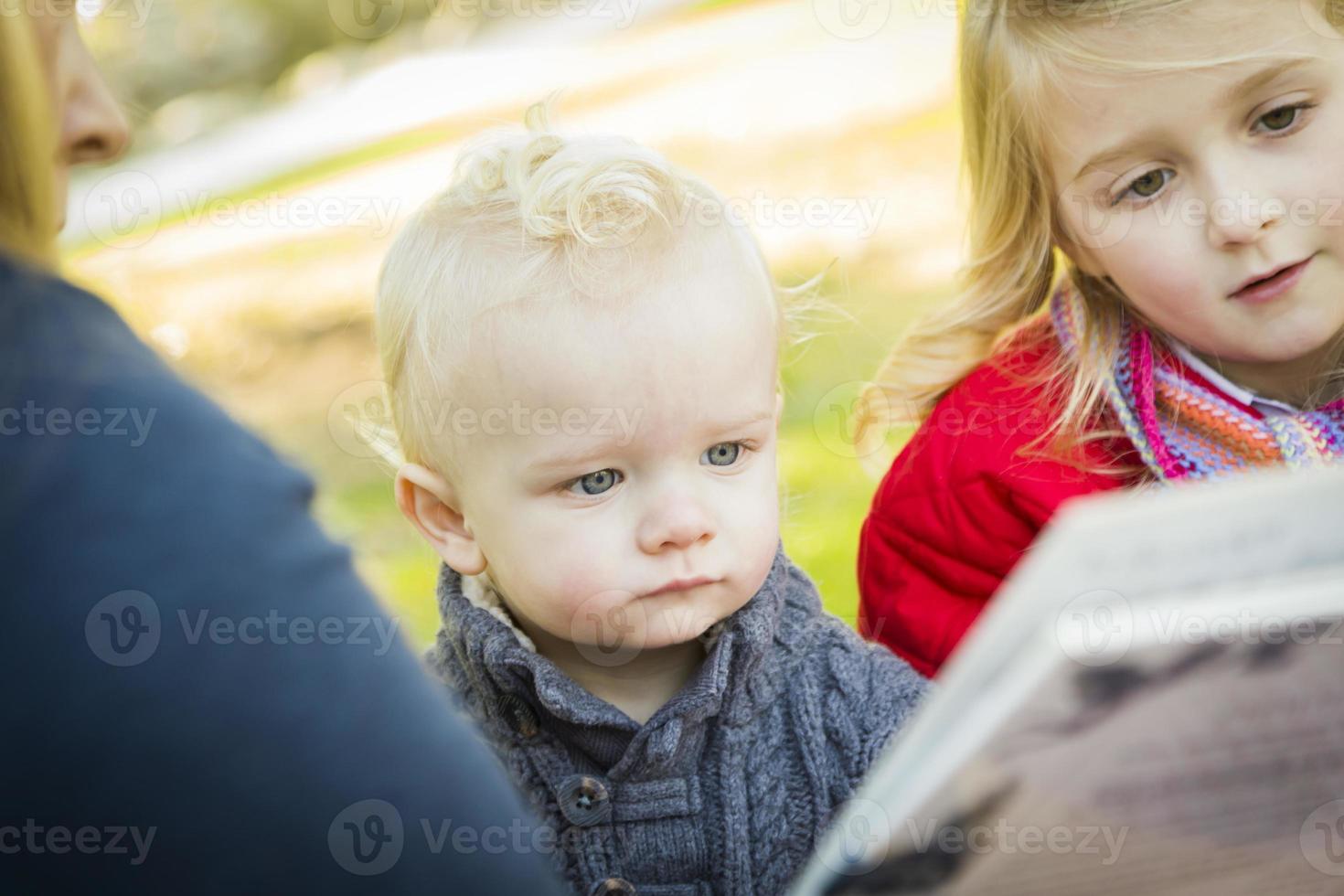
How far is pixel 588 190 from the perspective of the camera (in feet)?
5.73

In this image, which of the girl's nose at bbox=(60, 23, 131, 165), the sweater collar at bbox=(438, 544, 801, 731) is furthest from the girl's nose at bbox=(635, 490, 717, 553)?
the girl's nose at bbox=(60, 23, 131, 165)

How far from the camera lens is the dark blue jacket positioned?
92 centimetres

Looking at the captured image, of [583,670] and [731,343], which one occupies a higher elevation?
[731,343]

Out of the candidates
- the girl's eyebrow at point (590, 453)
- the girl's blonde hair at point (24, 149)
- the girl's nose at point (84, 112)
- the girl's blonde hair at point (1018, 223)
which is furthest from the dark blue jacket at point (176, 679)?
the girl's blonde hair at point (1018, 223)

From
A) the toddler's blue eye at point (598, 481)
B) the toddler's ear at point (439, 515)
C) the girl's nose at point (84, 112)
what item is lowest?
the toddler's ear at point (439, 515)

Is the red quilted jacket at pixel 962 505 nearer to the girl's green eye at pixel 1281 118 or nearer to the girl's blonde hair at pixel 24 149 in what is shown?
the girl's green eye at pixel 1281 118

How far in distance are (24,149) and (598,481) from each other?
0.81 metres

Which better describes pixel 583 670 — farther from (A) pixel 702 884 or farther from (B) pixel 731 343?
(B) pixel 731 343

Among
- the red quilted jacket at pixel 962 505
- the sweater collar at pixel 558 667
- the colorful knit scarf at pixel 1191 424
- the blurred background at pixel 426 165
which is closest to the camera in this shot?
the sweater collar at pixel 558 667

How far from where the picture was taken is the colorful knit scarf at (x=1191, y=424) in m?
1.95

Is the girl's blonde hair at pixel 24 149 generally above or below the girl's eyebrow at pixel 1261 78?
above

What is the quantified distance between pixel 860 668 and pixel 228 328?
5.37 m

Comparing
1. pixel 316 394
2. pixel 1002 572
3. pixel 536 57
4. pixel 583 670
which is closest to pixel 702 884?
pixel 583 670

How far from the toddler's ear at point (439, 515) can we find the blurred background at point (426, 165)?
41cm
